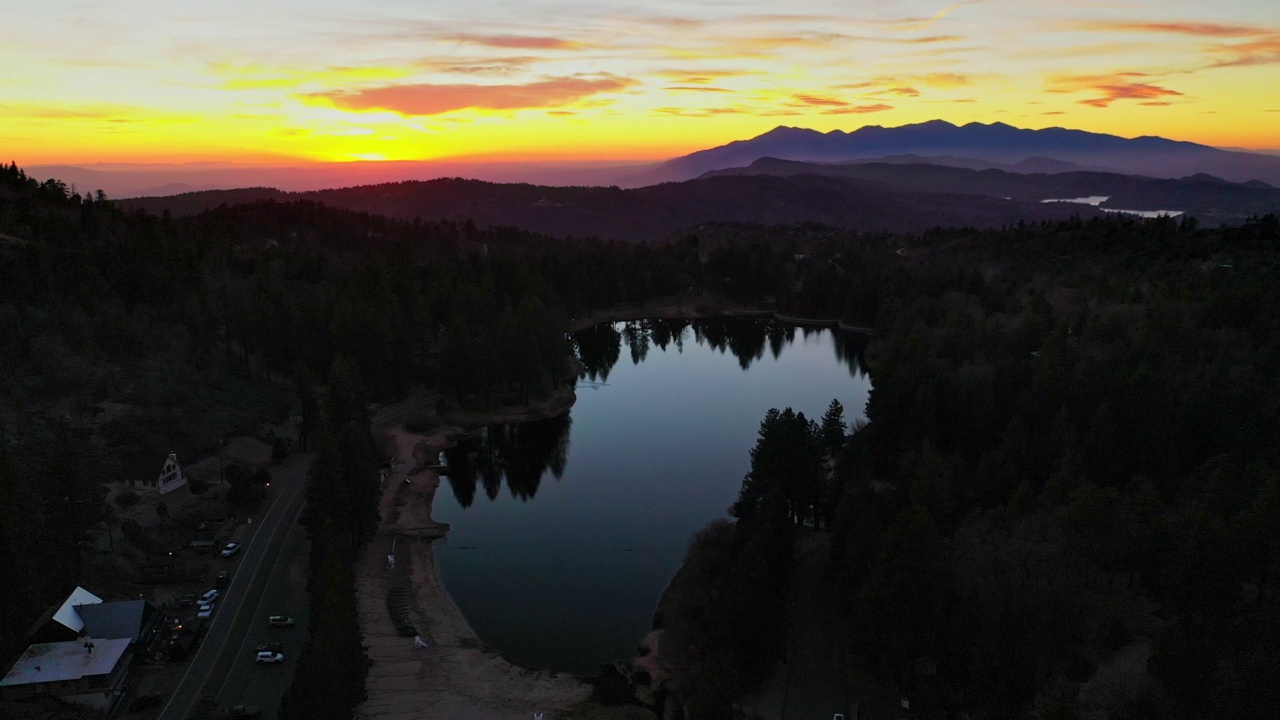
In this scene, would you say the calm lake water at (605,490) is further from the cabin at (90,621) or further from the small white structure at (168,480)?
the small white structure at (168,480)

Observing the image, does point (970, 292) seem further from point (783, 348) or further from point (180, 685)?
point (180, 685)

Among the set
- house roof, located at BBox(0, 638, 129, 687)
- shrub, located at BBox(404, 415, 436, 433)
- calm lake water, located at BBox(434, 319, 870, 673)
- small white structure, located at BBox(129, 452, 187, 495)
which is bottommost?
calm lake water, located at BBox(434, 319, 870, 673)

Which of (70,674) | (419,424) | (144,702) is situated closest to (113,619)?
(70,674)

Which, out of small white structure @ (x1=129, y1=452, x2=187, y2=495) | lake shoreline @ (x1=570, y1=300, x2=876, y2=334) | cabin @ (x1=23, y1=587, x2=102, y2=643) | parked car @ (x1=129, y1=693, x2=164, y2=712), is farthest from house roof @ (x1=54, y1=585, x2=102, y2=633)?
lake shoreline @ (x1=570, y1=300, x2=876, y2=334)

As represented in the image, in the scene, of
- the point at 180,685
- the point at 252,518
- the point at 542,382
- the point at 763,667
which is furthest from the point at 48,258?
the point at 763,667

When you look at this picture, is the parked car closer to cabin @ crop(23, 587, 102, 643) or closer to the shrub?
cabin @ crop(23, 587, 102, 643)

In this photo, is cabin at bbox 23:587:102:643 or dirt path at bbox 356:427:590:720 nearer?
cabin at bbox 23:587:102:643

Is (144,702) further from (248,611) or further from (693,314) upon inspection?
(693,314)
